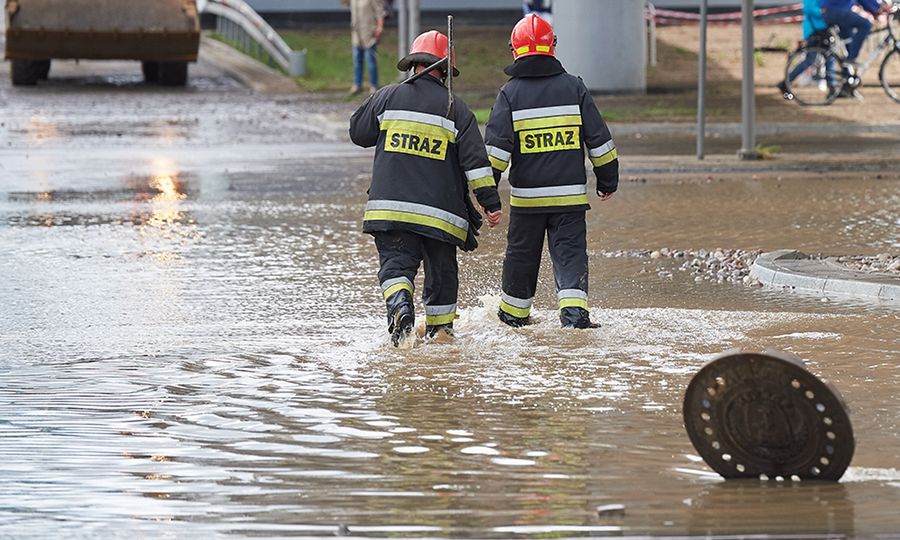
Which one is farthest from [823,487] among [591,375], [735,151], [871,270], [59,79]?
[59,79]

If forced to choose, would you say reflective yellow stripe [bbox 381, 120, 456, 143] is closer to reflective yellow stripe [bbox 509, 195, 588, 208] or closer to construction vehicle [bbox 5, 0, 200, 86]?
reflective yellow stripe [bbox 509, 195, 588, 208]

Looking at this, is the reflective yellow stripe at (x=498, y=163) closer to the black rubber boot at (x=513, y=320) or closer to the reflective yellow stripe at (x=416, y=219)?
the reflective yellow stripe at (x=416, y=219)

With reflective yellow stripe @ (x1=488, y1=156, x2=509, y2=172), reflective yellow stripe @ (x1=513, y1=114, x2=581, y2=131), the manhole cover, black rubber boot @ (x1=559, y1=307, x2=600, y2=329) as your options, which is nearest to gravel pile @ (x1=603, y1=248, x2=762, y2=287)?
black rubber boot @ (x1=559, y1=307, x2=600, y2=329)

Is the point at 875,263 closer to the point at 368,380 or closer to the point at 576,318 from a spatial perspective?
the point at 576,318

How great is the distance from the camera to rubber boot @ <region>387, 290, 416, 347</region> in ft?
26.6

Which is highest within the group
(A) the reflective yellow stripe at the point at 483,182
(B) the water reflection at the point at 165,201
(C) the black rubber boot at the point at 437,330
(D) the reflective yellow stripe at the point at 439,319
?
(A) the reflective yellow stripe at the point at 483,182

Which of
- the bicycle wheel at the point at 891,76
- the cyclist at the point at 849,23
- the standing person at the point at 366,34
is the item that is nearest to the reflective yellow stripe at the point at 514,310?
the cyclist at the point at 849,23

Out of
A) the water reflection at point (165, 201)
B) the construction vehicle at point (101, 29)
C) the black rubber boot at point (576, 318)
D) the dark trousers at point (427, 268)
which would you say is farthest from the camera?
the construction vehicle at point (101, 29)

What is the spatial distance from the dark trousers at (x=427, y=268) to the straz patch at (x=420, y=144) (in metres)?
0.40

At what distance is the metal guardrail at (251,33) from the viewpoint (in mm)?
32406

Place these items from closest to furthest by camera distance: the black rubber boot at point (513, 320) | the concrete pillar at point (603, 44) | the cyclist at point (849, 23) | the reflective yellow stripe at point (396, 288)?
the reflective yellow stripe at point (396, 288)
the black rubber boot at point (513, 320)
the cyclist at point (849, 23)
the concrete pillar at point (603, 44)

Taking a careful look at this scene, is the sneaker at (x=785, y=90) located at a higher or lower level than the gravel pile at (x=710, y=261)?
higher

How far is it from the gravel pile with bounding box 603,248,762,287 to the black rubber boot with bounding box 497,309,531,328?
73.3 inches

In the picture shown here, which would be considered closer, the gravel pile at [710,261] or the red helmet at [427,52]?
the red helmet at [427,52]
